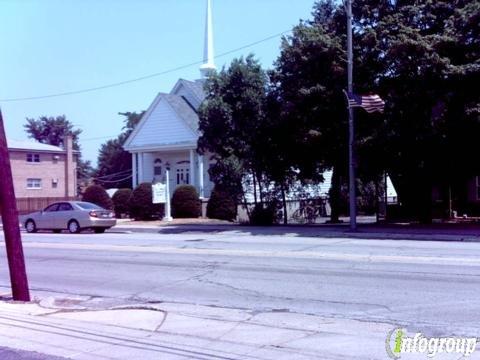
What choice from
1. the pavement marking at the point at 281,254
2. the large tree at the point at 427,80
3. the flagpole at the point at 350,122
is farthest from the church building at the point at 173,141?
the pavement marking at the point at 281,254

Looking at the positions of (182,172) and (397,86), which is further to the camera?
(182,172)

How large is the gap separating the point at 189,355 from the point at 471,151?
18.6m

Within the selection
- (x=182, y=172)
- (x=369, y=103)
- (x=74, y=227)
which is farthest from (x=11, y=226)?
(x=182, y=172)

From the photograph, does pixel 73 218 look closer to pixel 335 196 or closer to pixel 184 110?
pixel 335 196

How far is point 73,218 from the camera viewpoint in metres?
27.8

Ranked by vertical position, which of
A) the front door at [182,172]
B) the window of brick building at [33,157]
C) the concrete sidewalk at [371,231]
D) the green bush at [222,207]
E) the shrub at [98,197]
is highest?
the window of brick building at [33,157]

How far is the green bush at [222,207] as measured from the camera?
33031mm

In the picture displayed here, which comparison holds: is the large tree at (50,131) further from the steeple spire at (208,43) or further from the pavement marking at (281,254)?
the pavement marking at (281,254)

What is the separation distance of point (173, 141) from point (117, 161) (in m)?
41.8

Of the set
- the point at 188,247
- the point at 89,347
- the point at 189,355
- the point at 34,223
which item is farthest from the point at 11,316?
the point at 34,223

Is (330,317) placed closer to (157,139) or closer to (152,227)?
(152,227)

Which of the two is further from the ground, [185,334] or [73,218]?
[73,218]

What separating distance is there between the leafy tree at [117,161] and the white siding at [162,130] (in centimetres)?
3379

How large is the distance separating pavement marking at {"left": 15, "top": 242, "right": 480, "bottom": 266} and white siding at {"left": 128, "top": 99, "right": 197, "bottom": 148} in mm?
17852
